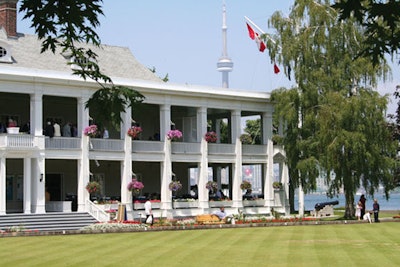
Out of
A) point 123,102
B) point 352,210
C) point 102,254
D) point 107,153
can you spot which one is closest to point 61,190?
point 107,153

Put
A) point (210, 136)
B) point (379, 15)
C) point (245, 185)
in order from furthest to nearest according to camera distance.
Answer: point (245, 185) → point (210, 136) → point (379, 15)

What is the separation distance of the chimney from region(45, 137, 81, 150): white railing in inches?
353

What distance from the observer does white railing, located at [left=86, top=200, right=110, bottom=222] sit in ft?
143

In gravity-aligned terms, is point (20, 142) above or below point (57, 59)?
below

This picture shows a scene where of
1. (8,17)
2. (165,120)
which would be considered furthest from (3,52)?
(165,120)

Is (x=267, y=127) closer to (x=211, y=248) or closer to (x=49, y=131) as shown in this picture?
(x=49, y=131)

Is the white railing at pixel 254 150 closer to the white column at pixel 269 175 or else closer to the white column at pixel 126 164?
the white column at pixel 269 175

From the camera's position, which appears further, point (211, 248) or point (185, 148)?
point (185, 148)

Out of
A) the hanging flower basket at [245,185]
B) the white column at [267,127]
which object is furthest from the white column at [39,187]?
the white column at [267,127]

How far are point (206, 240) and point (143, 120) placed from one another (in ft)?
84.6

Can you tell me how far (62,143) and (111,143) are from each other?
10.6ft

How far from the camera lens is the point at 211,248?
86.2ft

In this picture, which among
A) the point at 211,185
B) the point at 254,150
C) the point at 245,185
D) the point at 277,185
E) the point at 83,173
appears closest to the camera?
the point at 83,173

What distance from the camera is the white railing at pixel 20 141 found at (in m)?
42.3
